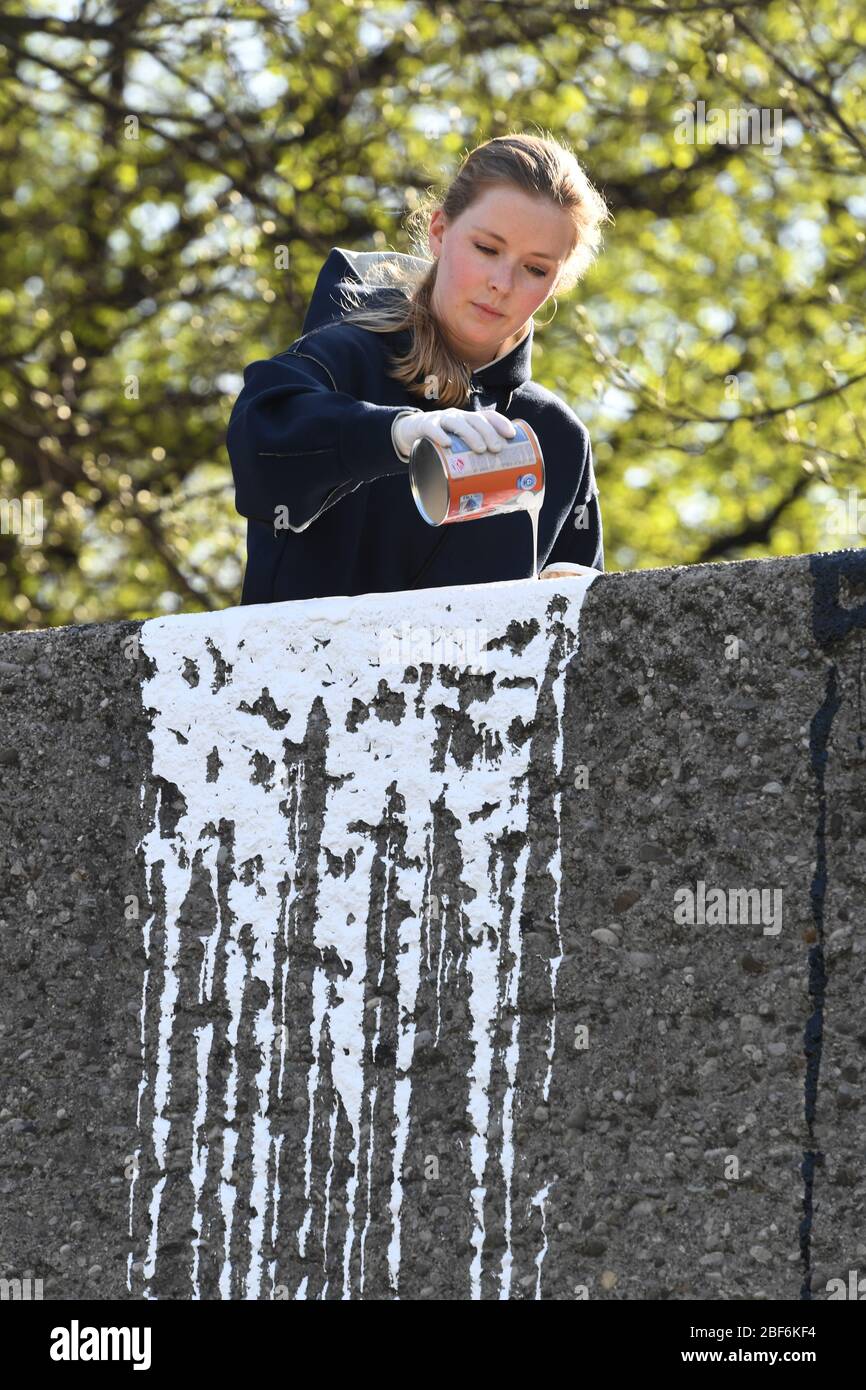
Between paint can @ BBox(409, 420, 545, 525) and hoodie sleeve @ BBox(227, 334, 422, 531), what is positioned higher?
hoodie sleeve @ BBox(227, 334, 422, 531)

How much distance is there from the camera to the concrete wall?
2027mm

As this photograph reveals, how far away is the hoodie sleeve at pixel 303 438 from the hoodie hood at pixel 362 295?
28 centimetres

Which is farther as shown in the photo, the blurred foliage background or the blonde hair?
the blurred foliage background

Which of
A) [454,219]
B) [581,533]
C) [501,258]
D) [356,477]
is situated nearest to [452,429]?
[356,477]

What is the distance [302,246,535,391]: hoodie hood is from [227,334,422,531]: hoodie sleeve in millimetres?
282

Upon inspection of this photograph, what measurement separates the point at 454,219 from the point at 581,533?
63 cm

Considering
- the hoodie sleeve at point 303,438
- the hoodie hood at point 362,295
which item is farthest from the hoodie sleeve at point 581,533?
the hoodie sleeve at point 303,438

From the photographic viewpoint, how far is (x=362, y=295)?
9.91ft

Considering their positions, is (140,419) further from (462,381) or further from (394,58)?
(462,381)

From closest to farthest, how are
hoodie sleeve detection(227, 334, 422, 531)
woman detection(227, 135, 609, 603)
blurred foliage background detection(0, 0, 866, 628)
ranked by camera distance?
hoodie sleeve detection(227, 334, 422, 531)
woman detection(227, 135, 609, 603)
blurred foliage background detection(0, 0, 866, 628)

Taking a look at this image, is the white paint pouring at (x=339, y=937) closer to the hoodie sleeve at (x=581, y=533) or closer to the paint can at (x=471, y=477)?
the paint can at (x=471, y=477)

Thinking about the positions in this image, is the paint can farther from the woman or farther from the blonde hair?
the blonde hair

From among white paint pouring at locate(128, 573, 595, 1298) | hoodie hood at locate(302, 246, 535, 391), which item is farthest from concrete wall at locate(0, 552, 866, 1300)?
hoodie hood at locate(302, 246, 535, 391)

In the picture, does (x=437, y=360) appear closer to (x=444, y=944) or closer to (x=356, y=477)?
(x=356, y=477)
